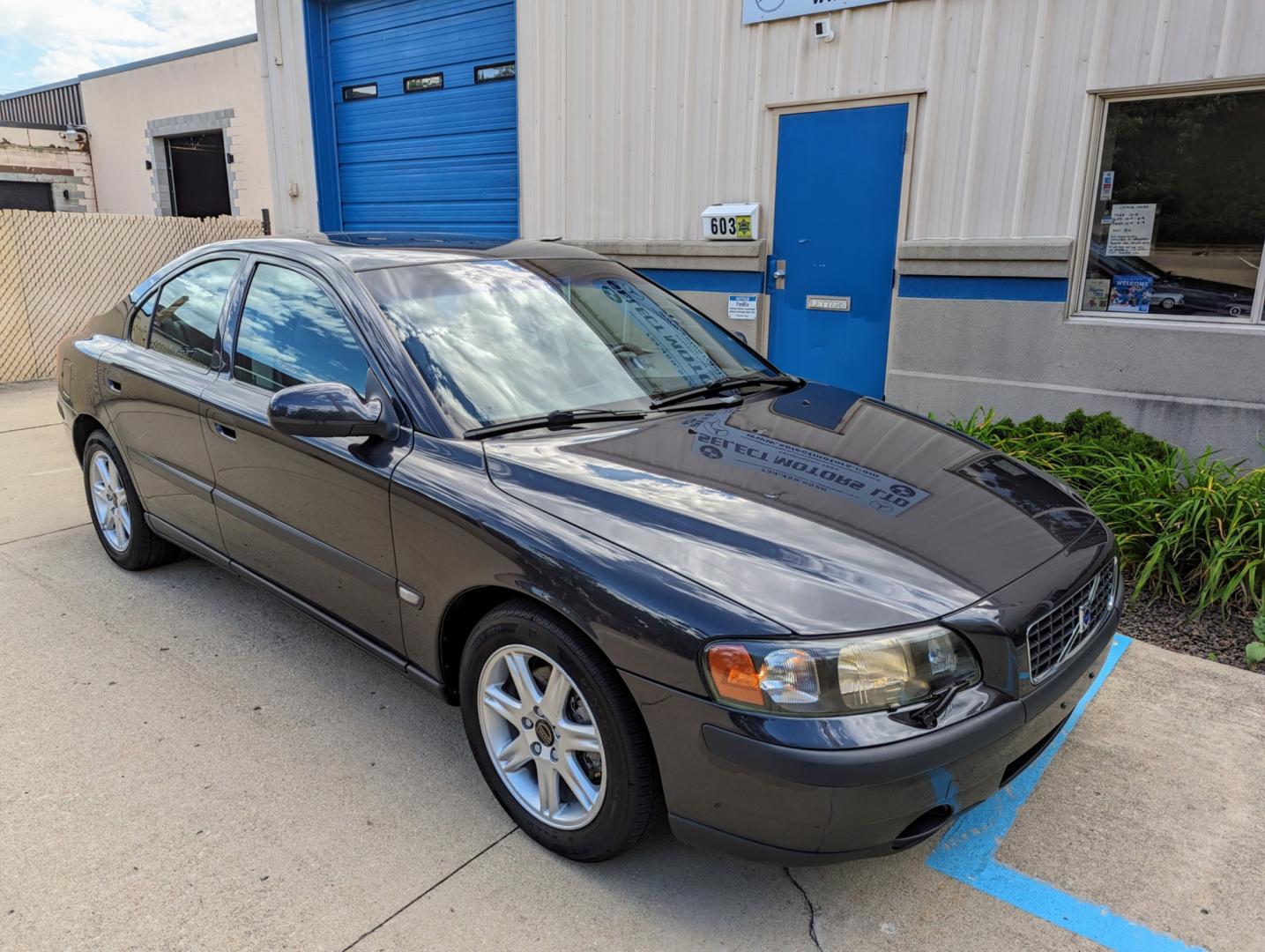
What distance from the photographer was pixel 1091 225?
6.04 m

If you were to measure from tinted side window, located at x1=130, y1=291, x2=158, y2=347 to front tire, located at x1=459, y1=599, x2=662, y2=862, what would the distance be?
2644 millimetres

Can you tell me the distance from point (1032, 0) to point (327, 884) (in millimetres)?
6405

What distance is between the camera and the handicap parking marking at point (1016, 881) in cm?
233

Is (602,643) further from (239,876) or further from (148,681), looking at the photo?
(148,681)

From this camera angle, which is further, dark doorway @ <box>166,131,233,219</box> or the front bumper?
dark doorway @ <box>166,131,233,219</box>

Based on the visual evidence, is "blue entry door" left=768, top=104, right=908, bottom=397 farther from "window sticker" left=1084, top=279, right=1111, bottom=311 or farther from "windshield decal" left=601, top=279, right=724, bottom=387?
"windshield decal" left=601, top=279, right=724, bottom=387

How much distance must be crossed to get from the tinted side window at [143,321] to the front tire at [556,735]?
2.64 metres

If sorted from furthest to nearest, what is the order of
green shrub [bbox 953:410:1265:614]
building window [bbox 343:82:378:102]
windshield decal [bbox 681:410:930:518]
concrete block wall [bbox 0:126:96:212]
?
1. concrete block wall [bbox 0:126:96:212]
2. building window [bbox 343:82:378:102]
3. green shrub [bbox 953:410:1265:614]
4. windshield decal [bbox 681:410:930:518]

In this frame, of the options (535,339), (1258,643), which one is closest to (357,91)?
(535,339)

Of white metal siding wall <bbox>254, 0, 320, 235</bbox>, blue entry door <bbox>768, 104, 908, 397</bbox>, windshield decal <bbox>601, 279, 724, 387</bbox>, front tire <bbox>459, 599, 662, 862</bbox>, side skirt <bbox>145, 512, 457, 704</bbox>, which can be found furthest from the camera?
white metal siding wall <bbox>254, 0, 320, 235</bbox>

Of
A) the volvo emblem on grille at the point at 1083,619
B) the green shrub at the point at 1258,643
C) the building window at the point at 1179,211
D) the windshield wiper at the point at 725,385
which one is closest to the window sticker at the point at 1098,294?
the building window at the point at 1179,211

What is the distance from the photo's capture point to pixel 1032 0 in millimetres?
5863

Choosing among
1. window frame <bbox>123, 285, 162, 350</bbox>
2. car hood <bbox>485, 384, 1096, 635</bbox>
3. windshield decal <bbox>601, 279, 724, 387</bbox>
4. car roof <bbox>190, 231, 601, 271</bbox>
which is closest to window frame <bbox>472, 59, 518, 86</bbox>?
window frame <bbox>123, 285, 162, 350</bbox>

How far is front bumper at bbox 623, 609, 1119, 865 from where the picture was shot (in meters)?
2.00
